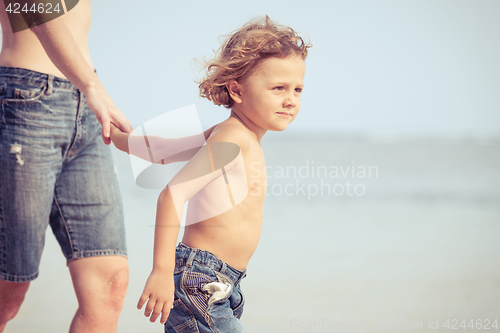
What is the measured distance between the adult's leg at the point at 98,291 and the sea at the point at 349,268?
112cm

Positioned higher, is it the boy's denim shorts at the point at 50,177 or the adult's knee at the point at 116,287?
the boy's denim shorts at the point at 50,177

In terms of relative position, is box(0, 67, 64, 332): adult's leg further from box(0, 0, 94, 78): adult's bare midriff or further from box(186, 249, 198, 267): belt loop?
box(186, 249, 198, 267): belt loop

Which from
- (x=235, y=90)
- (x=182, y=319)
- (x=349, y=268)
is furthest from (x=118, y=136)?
(x=349, y=268)

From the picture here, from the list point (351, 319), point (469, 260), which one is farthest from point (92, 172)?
point (469, 260)

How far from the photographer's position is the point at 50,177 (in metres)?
1.84

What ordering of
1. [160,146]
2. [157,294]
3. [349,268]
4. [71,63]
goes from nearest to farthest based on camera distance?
[157,294], [71,63], [160,146], [349,268]

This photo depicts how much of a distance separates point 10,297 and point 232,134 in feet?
3.66

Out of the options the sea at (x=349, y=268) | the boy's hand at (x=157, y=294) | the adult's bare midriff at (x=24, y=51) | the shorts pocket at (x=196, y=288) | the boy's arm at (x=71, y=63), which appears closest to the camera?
the boy's hand at (x=157, y=294)

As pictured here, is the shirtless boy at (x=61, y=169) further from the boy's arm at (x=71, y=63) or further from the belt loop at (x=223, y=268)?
the belt loop at (x=223, y=268)

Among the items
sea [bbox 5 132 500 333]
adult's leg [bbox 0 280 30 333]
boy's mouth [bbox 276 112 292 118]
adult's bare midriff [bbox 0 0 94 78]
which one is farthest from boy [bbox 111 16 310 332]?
sea [bbox 5 132 500 333]

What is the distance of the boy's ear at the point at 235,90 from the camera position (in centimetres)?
182

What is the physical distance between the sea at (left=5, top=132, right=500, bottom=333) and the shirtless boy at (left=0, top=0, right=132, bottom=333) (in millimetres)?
1176

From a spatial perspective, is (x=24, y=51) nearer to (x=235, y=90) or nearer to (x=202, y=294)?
(x=235, y=90)

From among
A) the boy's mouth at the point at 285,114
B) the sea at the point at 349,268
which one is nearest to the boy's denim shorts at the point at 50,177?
the boy's mouth at the point at 285,114
